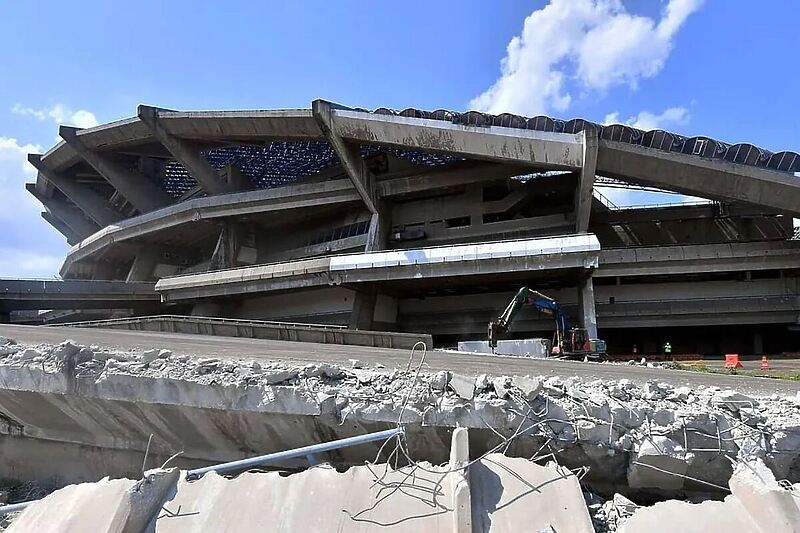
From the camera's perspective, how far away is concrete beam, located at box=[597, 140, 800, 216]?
19.3 meters

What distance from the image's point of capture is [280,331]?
1791 cm

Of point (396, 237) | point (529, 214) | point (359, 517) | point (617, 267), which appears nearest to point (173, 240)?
point (396, 237)

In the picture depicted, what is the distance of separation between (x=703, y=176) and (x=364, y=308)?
16.7 meters

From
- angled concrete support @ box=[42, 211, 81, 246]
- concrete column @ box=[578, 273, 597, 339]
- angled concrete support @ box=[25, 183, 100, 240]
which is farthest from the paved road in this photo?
angled concrete support @ box=[42, 211, 81, 246]

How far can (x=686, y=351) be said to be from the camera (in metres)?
24.3

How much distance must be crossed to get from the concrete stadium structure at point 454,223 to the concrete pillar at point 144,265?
0.16 m

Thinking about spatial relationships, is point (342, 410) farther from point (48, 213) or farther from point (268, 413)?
point (48, 213)

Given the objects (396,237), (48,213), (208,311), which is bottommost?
(208,311)

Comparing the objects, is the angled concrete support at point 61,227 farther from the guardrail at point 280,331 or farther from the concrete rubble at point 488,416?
the concrete rubble at point 488,416

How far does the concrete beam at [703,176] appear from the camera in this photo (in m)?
19.3

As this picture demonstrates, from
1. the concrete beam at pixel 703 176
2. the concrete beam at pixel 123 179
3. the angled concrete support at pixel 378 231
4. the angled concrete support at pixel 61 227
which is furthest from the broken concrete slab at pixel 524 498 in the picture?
the angled concrete support at pixel 61 227

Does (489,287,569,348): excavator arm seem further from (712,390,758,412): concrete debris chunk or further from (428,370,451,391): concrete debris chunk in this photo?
(428,370,451,391): concrete debris chunk

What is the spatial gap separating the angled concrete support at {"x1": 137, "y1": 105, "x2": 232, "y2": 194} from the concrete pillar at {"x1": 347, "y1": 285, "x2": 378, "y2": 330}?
14233mm

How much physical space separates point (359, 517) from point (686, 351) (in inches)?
1058
